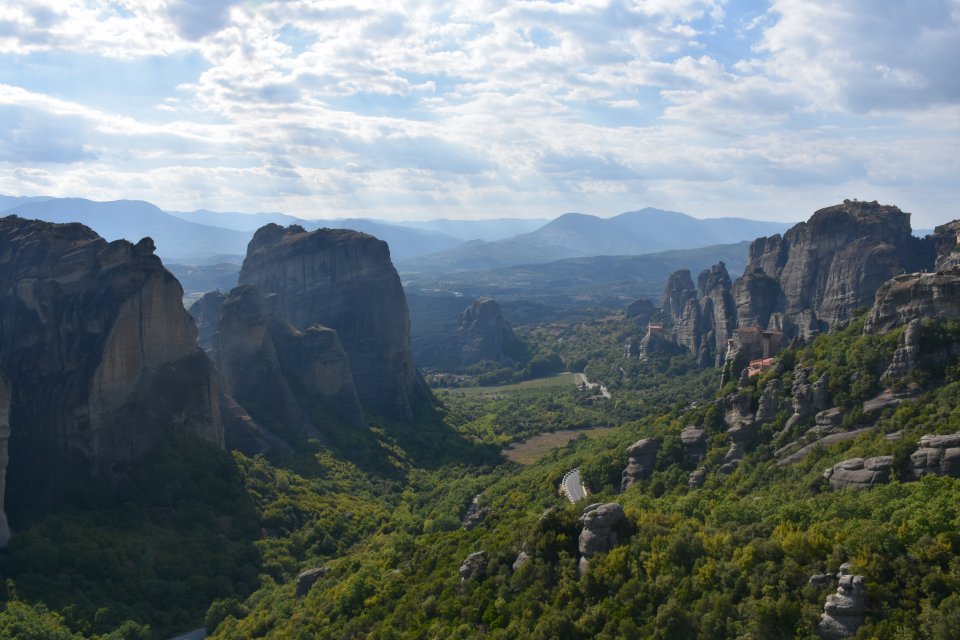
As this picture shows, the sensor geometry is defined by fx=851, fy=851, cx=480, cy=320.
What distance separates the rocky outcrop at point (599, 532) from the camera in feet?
103

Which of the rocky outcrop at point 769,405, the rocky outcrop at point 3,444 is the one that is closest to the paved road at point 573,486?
the rocky outcrop at point 769,405

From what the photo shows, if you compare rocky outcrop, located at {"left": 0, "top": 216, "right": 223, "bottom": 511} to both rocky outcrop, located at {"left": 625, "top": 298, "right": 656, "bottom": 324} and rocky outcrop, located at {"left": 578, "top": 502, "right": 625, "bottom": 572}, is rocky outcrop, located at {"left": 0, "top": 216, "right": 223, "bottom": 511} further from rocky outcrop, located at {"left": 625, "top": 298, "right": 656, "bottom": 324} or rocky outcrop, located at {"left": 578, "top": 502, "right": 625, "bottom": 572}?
rocky outcrop, located at {"left": 625, "top": 298, "right": 656, "bottom": 324}

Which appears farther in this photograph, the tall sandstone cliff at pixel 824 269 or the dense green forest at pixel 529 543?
the tall sandstone cliff at pixel 824 269

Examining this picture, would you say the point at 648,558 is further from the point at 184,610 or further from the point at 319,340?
the point at 319,340

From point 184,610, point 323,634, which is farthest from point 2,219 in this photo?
point 323,634

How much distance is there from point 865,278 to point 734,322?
2572 centimetres

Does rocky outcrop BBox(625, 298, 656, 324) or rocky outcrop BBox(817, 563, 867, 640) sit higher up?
rocky outcrop BBox(817, 563, 867, 640)

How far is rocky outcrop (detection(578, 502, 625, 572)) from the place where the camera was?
31438mm

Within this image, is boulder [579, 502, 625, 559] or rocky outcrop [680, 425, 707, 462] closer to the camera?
boulder [579, 502, 625, 559]

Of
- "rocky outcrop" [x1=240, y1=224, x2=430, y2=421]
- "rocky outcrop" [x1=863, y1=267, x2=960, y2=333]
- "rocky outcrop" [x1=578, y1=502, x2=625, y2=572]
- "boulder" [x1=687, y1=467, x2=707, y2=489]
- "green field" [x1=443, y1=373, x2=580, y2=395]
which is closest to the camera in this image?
"rocky outcrop" [x1=578, y1=502, x2=625, y2=572]

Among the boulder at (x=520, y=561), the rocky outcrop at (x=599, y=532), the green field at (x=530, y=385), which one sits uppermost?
the rocky outcrop at (x=599, y=532)

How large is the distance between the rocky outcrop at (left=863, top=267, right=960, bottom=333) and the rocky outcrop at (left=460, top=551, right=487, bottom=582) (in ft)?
82.0

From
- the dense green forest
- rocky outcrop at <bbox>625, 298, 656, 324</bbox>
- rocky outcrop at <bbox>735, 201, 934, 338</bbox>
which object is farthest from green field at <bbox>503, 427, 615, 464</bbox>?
rocky outcrop at <bbox>625, 298, 656, 324</bbox>

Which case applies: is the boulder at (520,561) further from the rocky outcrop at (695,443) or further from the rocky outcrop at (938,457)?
the rocky outcrop at (695,443)
